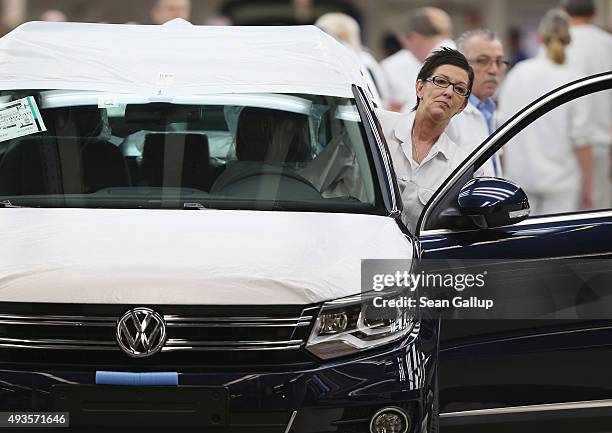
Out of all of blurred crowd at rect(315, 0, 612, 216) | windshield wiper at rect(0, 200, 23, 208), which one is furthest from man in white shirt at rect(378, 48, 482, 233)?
windshield wiper at rect(0, 200, 23, 208)

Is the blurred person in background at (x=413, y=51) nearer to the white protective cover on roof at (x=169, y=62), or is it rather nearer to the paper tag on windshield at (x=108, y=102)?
the white protective cover on roof at (x=169, y=62)

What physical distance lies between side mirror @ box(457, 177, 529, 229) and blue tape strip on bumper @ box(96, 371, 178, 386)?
5.15ft

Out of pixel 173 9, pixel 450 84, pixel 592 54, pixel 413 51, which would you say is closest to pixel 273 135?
pixel 450 84

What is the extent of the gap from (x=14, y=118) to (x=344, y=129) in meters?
1.31

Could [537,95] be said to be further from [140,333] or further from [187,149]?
[140,333]

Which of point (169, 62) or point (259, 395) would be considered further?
point (169, 62)

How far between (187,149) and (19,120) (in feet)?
2.19

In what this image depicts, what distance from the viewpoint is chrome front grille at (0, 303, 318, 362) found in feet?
17.8

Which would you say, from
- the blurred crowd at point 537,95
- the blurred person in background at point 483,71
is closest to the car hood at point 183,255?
the blurred crowd at point 537,95

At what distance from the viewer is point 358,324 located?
5582mm

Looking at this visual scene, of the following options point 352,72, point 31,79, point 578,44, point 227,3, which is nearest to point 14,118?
point 31,79

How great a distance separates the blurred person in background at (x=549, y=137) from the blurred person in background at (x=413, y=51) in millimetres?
1306

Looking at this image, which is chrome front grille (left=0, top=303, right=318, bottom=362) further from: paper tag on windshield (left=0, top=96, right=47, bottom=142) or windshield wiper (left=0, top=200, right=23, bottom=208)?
paper tag on windshield (left=0, top=96, right=47, bottom=142)

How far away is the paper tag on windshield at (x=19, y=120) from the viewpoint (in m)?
6.68
